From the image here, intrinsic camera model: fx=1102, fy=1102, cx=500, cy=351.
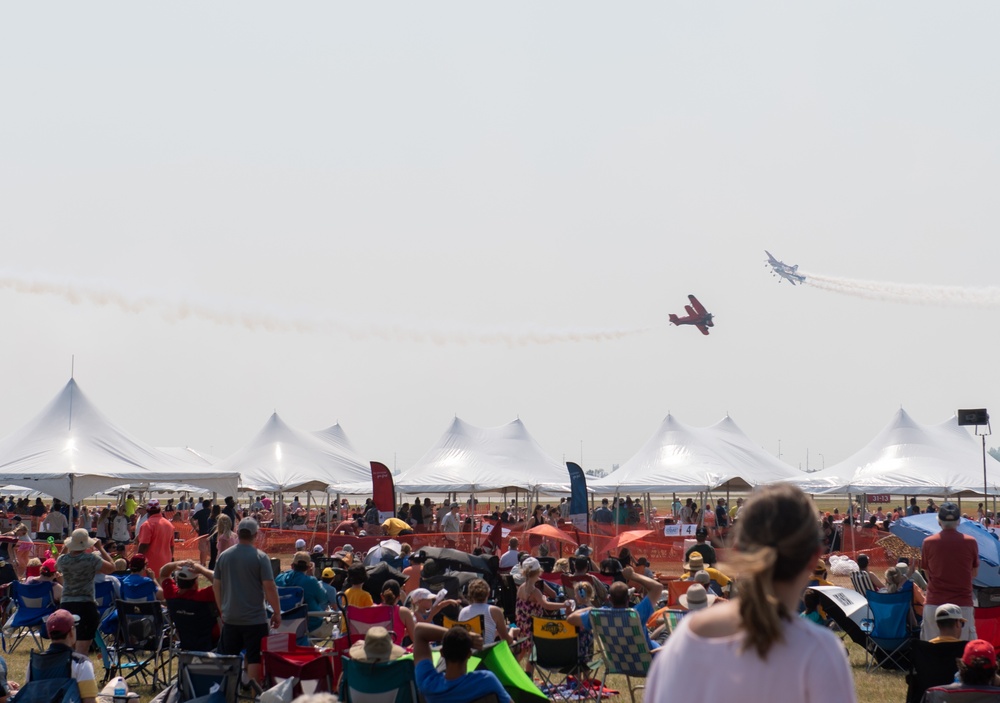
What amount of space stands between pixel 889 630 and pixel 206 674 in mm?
6445

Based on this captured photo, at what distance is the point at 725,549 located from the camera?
198 centimetres

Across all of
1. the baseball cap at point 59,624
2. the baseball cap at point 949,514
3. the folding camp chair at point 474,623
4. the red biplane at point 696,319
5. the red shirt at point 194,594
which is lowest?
the folding camp chair at point 474,623

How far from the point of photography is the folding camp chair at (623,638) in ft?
27.2

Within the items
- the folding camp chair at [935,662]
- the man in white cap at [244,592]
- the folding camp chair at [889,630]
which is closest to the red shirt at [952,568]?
the folding camp chair at [935,662]

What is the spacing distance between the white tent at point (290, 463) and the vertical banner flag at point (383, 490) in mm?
6820

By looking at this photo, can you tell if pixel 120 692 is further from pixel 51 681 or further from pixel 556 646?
pixel 556 646

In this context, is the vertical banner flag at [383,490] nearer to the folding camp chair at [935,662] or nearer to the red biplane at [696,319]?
the folding camp chair at [935,662]

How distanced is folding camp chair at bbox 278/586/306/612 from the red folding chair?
18.7 ft

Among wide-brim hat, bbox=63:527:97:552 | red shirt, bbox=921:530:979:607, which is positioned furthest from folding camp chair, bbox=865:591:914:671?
wide-brim hat, bbox=63:527:97:552

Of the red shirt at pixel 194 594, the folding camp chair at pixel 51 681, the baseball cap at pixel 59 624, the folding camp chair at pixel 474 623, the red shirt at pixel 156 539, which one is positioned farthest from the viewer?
the red shirt at pixel 156 539

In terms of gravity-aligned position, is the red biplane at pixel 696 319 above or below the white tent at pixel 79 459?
above

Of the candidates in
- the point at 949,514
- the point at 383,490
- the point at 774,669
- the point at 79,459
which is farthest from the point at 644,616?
the point at 79,459

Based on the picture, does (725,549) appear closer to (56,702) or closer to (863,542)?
(56,702)

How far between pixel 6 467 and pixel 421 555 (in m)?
13.8
